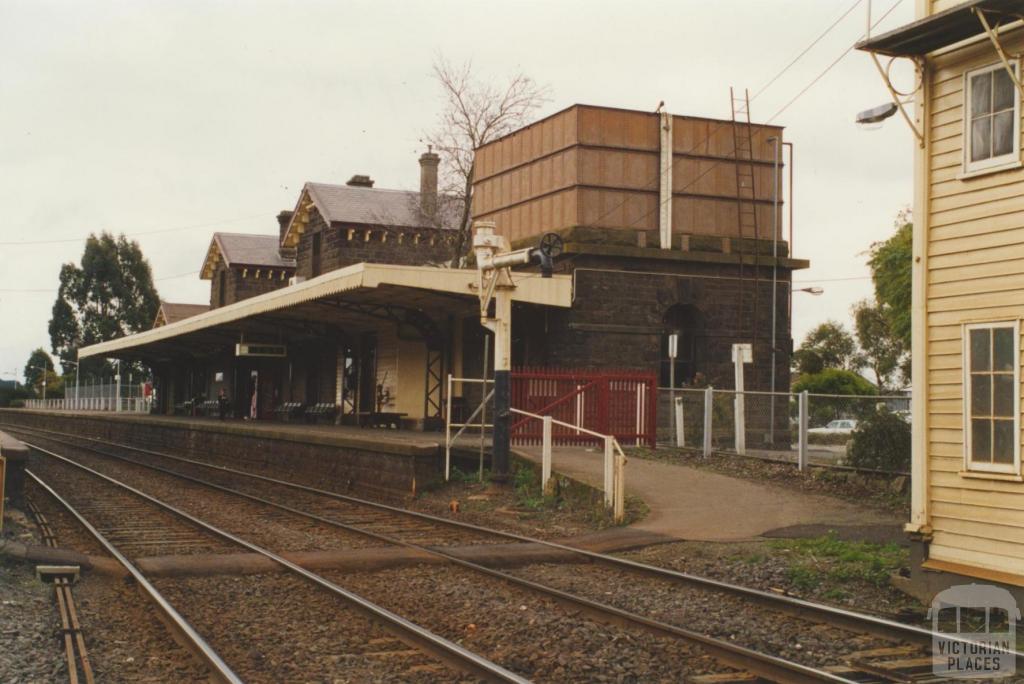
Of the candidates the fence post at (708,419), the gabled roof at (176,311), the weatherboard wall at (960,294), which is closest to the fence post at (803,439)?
the fence post at (708,419)

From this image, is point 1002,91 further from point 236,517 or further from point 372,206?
point 372,206

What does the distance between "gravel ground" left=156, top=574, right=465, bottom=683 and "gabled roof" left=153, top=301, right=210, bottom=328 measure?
52411 mm

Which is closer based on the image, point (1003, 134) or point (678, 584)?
point (1003, 134)

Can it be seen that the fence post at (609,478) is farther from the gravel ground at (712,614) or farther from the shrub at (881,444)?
the shrub at (881,444)

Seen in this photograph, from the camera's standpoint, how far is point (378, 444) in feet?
65.6

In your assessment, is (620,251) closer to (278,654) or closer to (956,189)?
(956,189)

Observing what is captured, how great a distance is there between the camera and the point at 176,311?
61844mm

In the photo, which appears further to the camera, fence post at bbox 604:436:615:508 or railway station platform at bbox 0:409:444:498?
railway station platform at bbox 0:409:444:498

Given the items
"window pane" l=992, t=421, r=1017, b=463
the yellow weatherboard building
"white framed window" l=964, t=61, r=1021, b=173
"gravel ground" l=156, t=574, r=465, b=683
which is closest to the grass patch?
the yellow weatherboard building

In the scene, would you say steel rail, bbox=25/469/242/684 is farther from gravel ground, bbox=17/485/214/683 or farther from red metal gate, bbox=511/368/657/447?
red metal gate, bbox=511/368/657/447

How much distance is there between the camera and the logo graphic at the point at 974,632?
716 cm

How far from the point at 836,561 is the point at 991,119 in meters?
4.32

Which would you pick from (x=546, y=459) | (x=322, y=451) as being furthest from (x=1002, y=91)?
(x=322, y=451)

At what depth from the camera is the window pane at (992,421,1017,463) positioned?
9.20 metres
